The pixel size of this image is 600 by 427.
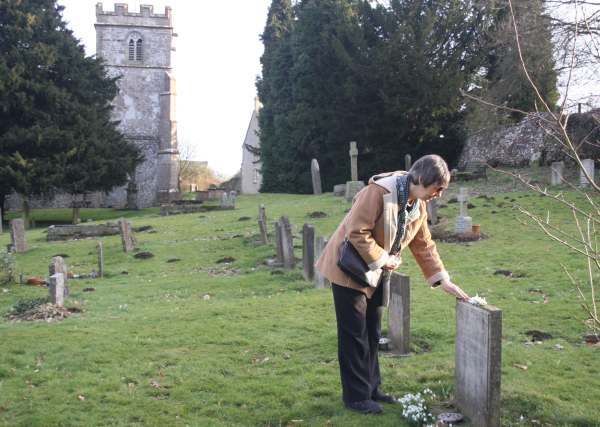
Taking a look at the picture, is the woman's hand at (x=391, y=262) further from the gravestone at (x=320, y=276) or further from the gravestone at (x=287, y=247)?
the gravestone at (x=287, y=247)

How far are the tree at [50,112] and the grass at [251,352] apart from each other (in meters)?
21.0

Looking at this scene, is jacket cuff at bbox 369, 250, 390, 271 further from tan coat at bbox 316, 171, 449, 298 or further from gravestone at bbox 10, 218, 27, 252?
gravestone at bbox 10, 218, 27, 252

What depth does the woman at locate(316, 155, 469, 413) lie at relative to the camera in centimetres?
468

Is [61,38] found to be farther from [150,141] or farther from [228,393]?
[228,393]

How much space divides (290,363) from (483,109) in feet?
65.8

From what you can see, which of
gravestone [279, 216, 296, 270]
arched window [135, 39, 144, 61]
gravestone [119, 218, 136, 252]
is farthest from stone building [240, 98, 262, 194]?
gravestone [279, 216, 296, 270]

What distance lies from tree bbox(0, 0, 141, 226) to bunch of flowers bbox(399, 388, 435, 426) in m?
29.7

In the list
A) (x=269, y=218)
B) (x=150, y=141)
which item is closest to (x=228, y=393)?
(x=269, y=218)

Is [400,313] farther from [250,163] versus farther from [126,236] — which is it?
[250,163]

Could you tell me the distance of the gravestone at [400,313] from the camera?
677 cm

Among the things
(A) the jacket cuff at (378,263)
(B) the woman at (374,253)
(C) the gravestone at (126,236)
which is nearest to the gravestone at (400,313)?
(B) the woman at (374,253)

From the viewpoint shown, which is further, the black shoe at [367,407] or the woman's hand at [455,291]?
the black shoe at [367,407]

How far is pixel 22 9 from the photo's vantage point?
34.5 m

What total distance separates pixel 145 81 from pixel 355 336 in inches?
2085
